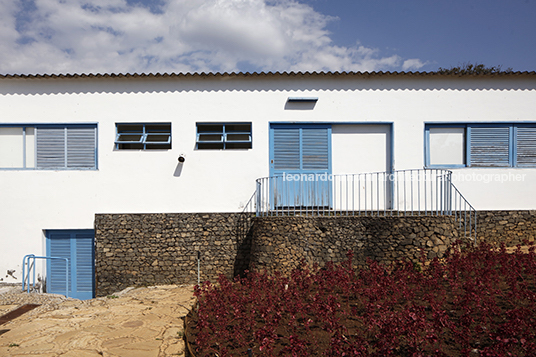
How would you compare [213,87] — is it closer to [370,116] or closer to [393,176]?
[370,116]

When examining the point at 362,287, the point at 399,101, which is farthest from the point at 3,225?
the point at 399,101

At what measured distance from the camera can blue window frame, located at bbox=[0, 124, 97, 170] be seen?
397 inches

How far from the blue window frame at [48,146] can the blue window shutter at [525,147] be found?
40.5 feet

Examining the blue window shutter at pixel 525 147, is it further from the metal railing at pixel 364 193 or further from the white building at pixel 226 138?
the metal railing at pixel 364 193

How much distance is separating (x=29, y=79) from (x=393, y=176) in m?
11.0

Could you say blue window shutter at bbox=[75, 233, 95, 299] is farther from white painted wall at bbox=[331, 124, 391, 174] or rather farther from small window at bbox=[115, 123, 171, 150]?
white painted wall at bbox=[331, 124, 391, 174]

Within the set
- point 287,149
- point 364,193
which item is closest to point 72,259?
point 287,149

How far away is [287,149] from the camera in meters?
10.1

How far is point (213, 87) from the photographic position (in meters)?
10.1

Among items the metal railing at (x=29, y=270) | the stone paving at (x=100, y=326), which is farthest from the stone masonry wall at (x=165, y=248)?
the metal railing at (x=29, y=270)

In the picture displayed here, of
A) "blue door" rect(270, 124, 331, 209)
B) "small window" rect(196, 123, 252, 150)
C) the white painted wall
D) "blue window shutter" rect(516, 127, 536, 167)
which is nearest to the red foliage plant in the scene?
"blue door" rect(270, 124, 331, 209)

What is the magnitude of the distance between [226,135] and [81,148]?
4.26 m

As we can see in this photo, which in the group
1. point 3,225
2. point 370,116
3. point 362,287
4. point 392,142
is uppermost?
point 370,116

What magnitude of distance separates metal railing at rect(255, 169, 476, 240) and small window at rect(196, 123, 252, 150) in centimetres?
136
